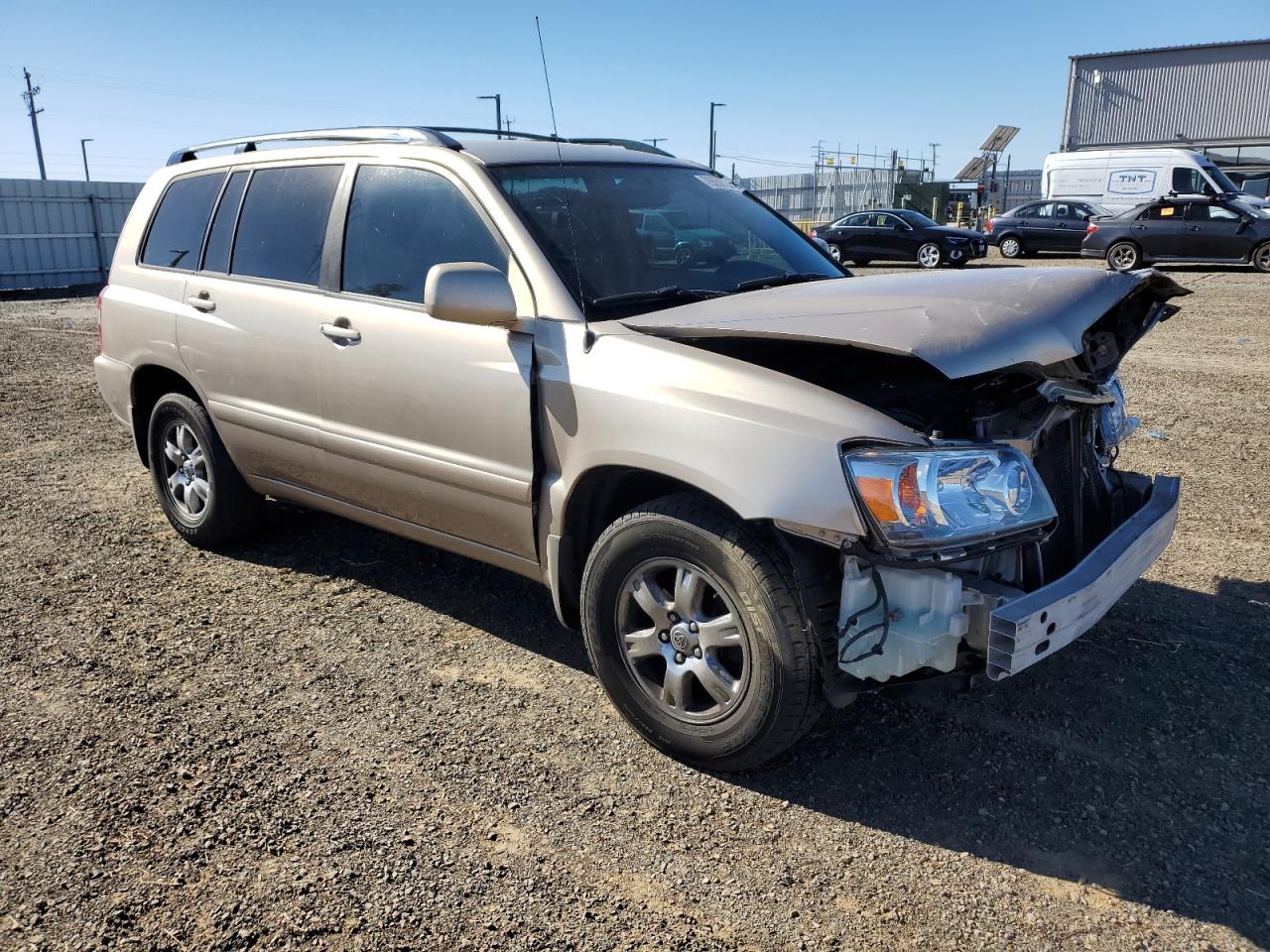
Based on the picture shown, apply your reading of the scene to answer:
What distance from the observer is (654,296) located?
11.7 feet

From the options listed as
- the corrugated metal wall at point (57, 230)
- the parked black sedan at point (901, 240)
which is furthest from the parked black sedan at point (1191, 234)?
the corrugated metal wall at point (57, 230)

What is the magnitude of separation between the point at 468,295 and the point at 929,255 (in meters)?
21.9

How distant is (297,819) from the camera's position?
2.93 meters

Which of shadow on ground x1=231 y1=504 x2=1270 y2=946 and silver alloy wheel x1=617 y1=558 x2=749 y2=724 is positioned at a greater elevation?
silver alloy wheel x1=617 y1=558 x2=749 y2=724

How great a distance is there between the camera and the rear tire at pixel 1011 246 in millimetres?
24125

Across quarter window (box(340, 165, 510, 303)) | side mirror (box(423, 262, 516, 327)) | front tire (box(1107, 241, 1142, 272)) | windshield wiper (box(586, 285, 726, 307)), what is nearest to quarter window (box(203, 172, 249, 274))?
quarter window (box(340, 165, 510, 303))

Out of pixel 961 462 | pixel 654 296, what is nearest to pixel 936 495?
pixel 961 462

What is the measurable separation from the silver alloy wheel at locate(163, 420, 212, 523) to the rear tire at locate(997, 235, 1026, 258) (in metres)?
22.7

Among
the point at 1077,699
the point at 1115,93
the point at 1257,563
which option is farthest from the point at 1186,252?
the point at 1115,93

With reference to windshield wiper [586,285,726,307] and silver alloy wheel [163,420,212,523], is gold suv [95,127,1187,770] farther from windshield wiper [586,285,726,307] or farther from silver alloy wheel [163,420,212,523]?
silver alloy wheel [163,420,212,523]

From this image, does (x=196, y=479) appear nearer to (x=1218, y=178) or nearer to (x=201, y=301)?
(x=201, y=301)

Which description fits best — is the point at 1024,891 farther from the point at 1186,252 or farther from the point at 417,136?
the point at 1186,252

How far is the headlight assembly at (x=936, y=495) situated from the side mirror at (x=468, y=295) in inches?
50.2

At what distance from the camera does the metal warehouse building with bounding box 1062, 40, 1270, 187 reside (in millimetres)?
41688
